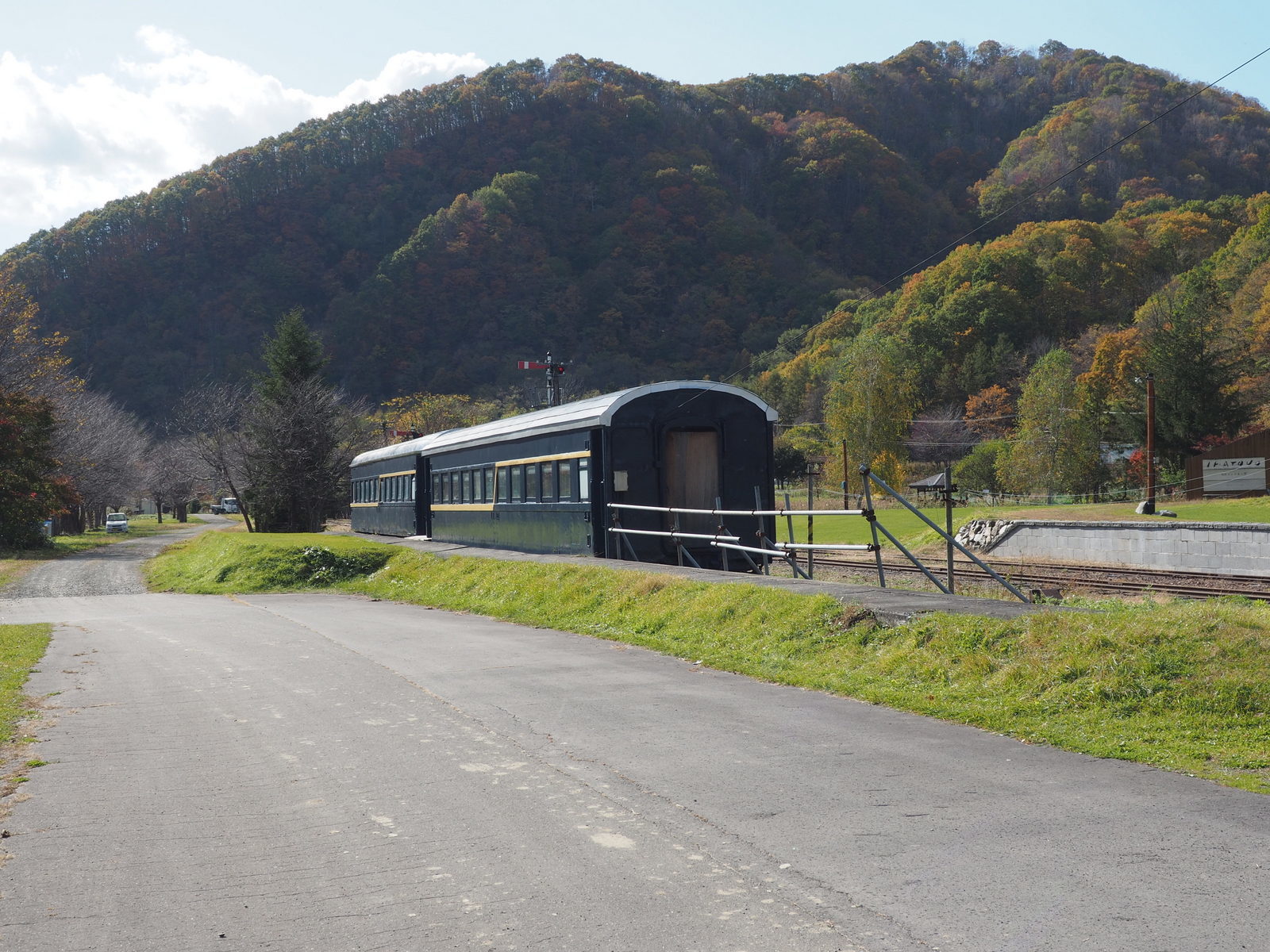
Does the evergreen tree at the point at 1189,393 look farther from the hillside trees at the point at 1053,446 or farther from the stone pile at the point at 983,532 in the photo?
the stone pile at the point at 983,532

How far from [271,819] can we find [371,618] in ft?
33.3

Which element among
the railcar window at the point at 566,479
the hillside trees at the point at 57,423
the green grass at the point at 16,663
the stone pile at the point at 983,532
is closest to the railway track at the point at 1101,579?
the railcar window at the point at 566,479

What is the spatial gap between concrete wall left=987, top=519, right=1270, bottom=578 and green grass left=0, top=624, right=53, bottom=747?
20.7 metres

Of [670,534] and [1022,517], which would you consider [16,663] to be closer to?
[670,534]

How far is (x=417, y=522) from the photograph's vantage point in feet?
97.9

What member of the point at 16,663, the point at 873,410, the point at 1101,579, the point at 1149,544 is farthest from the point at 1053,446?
the point at 16,663

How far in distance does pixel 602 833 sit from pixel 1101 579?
1816 cm

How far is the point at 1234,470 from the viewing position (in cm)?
3928

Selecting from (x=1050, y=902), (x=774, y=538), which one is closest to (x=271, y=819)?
(x=1050, y=902)

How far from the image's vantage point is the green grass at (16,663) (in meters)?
7.86

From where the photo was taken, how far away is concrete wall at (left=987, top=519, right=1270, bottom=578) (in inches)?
883

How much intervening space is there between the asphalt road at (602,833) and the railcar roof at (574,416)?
9.49 meters

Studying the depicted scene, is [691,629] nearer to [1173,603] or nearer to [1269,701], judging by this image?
[1173,603]

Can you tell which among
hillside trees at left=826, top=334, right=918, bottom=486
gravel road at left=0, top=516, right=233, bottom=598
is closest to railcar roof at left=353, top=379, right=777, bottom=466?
gravel road at left=0, top=516, right=233, bottom=598
